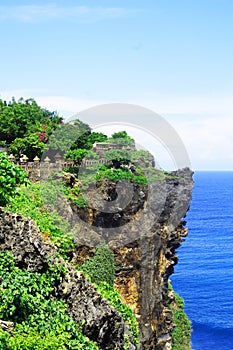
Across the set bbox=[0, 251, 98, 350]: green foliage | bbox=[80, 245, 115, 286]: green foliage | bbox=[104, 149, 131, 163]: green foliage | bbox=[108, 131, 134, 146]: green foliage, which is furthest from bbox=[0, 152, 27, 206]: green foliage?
bbox=[108, 131, 134, 146]: green foliage

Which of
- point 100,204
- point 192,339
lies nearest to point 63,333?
point 100,204

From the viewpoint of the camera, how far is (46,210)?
2438cm

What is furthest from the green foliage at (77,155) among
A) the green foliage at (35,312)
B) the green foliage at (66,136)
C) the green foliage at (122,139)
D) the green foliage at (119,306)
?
the green foliage at (35,312)

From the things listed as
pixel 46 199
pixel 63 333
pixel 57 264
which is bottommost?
pixel 63 333

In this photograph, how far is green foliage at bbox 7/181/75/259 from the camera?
20.3 m

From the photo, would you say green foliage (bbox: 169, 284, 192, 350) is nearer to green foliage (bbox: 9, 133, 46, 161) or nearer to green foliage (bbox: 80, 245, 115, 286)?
green foliage (bbox: 80, 245, 115, 286)

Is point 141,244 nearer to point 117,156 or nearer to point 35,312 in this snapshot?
point 117,156

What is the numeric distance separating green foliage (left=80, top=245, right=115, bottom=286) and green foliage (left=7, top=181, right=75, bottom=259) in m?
1.94

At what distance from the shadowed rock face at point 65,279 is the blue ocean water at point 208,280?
38.2 m

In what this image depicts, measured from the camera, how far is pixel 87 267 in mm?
25312

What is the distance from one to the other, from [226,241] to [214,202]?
62.5 metres

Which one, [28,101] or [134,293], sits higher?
[28,101]

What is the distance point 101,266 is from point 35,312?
1432cm

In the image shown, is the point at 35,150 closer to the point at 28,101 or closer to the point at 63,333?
the point at 28,101
